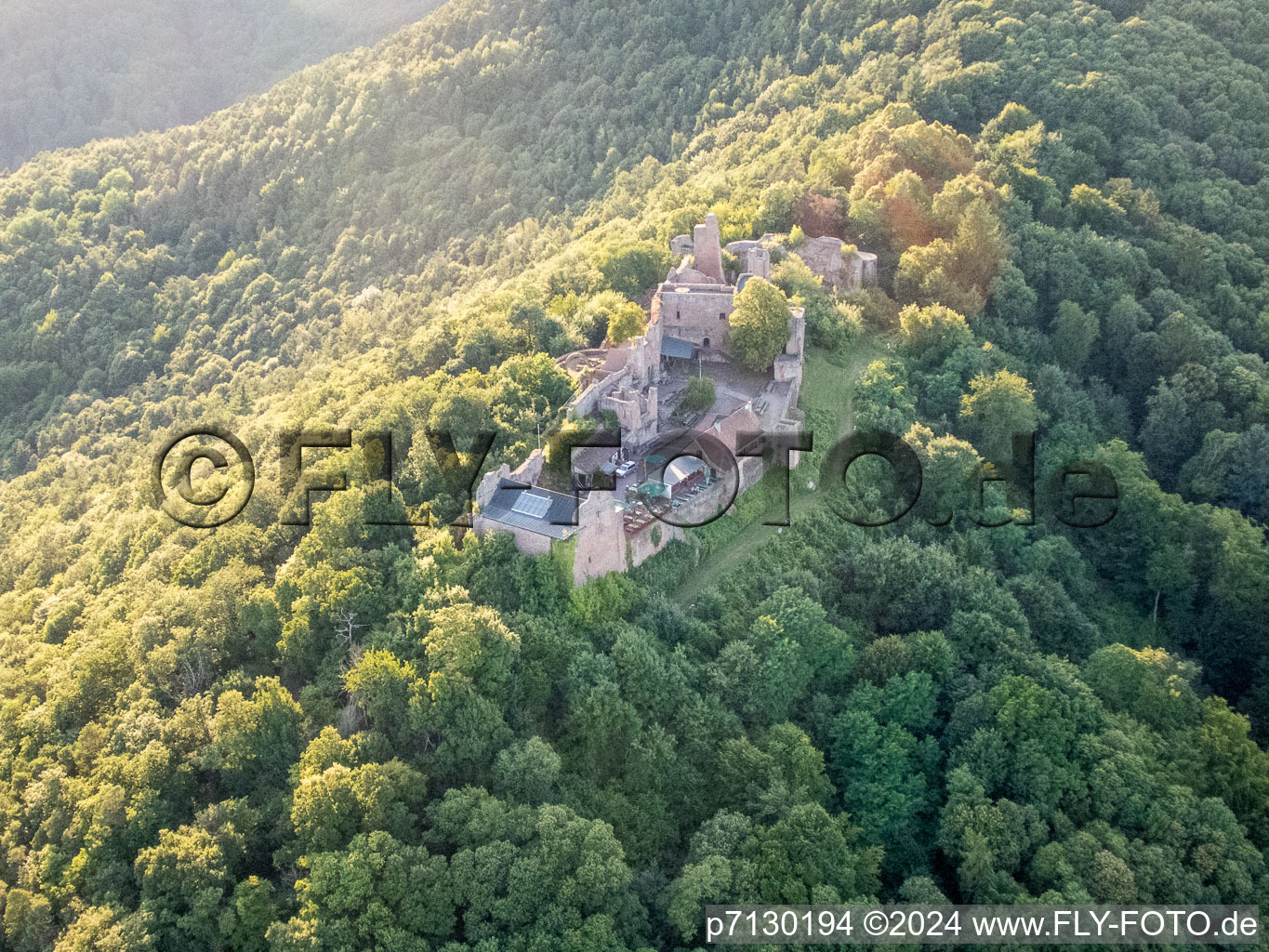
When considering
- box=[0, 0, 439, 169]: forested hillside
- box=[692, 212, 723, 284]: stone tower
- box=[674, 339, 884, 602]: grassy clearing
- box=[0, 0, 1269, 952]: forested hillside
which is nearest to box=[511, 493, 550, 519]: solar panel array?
box=[0, 0, 1269, 952]: forested hillside

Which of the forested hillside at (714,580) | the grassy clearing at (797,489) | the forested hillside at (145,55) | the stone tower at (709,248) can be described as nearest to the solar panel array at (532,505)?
the forested hillside at (714,580)

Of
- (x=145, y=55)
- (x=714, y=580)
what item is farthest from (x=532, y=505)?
(x=145, y=55)

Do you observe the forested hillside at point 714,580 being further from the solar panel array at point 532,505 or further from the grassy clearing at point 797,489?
the solar panel array at point 532,505

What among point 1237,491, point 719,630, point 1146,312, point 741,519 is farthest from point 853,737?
point 1146,312

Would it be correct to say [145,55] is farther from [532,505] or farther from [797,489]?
[797,489]

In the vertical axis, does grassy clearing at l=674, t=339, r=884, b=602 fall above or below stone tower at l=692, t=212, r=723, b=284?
below

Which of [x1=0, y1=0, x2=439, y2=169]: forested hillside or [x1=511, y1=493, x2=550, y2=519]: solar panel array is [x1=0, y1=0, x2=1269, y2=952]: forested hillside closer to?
[x1=511, y1=493, x2=550, y2=519]: solar panel array

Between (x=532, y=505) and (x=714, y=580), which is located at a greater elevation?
(x=532, y=505)
